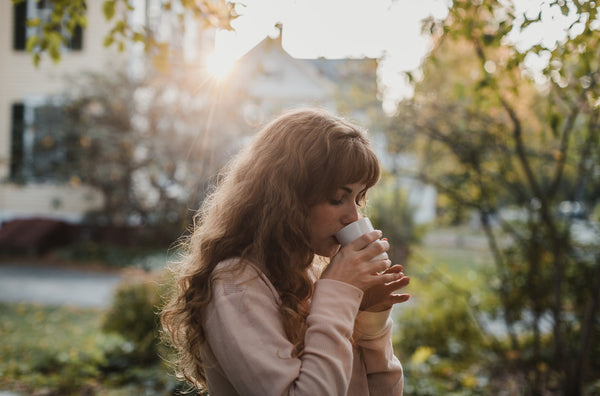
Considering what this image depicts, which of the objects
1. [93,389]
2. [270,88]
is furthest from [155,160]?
[270,88]

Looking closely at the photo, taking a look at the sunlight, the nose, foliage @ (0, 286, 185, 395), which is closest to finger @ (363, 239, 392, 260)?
the nose

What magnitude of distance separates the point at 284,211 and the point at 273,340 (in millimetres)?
354

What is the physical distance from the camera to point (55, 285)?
30.2 feet

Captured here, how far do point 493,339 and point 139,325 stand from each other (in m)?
3.33

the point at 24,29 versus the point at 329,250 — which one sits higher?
the point at 24,29

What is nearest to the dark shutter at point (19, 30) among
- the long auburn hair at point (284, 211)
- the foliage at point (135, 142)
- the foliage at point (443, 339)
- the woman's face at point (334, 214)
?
the foliage at point (135, 142)

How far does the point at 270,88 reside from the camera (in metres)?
21.9

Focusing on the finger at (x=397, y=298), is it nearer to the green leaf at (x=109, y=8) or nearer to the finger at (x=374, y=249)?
the finger at (x=374, y=249)

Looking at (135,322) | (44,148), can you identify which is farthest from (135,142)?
(135,322)

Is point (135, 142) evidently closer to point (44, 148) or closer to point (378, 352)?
point (44, 148)

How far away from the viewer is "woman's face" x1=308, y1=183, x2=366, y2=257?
139cm

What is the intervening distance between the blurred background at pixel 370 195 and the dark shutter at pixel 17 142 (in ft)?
0.19

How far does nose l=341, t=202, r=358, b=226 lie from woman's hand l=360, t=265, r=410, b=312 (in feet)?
0.58

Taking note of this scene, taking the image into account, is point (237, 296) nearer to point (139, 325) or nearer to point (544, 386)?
point (544, 386)
